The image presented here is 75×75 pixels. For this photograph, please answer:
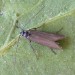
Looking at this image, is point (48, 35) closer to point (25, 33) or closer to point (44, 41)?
point (44, 41)

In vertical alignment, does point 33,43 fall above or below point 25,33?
below

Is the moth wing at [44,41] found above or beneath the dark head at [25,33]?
beneath

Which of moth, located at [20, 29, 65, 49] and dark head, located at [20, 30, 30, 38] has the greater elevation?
dark head, located at [20, 30, 30, 38]

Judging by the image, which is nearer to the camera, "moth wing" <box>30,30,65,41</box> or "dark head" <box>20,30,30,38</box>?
"moth wing" <box>30,30,65,41</box>

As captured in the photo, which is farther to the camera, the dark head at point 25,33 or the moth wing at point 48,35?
the dark head at point 25,33

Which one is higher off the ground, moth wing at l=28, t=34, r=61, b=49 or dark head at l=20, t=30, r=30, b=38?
dark head at l=20, t=30, r=30, b=38

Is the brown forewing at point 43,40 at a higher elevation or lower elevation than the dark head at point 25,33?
lower

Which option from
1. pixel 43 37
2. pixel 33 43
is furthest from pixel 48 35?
pixel 33 43

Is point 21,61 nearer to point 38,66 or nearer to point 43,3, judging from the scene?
point 38,66
